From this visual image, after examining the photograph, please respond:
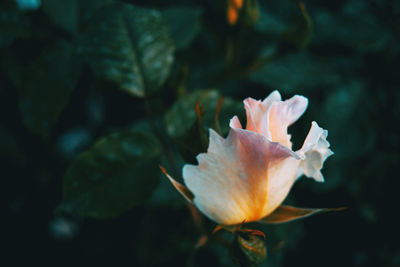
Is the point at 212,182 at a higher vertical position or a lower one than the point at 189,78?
higher

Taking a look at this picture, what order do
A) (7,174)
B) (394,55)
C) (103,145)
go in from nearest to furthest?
1. (103,145)
2. (7,174)
3. (394,55)

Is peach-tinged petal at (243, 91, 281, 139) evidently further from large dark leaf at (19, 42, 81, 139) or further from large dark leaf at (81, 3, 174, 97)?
large dark leaf at (19, 42, 81, 139)

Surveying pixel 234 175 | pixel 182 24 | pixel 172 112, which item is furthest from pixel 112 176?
pixel 182 24

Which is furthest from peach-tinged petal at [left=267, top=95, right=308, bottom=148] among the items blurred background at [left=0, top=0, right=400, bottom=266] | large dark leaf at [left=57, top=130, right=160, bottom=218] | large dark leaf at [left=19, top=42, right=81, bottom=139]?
large dark leaf at [left=19, top=42, right=81, bottom=139]

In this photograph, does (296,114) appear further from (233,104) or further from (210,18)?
(210,18)

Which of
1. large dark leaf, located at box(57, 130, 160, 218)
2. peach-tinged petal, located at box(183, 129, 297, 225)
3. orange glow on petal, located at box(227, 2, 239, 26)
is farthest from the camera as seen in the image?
orange glow on petal, located at box(227, 2, 239, 26)

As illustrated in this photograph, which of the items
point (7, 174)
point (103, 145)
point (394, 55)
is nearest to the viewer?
point (103, 145)

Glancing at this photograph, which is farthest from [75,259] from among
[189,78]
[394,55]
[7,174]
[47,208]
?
[394,55]

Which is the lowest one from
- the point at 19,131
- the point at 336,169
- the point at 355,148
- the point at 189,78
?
the point at 336,169

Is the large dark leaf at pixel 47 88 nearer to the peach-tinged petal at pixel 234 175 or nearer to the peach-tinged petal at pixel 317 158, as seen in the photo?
the peach-tinged petal at pixel 234 175
